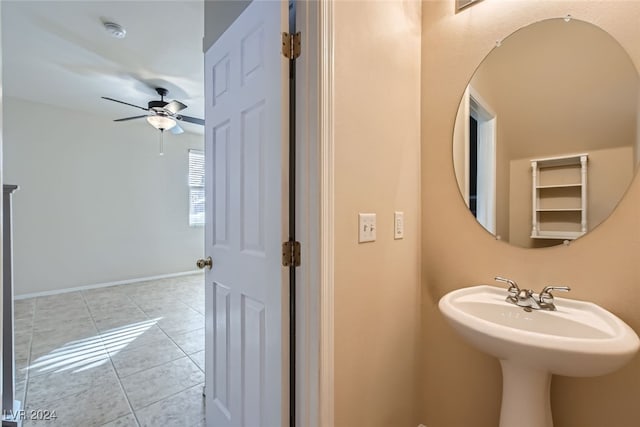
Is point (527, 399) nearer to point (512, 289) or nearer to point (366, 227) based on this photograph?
point (512, 289)

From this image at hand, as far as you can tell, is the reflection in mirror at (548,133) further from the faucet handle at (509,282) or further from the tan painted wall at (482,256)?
the faucet handle at (509,282)

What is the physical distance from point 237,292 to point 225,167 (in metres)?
0.59

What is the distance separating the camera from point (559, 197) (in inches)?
50.9

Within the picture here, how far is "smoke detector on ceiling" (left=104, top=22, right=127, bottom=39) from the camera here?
93.8 inches

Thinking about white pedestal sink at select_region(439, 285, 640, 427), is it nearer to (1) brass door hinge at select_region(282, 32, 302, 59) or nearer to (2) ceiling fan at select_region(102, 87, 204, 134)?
(1) brass door hinge at select_region(282, 32, 302, 59)

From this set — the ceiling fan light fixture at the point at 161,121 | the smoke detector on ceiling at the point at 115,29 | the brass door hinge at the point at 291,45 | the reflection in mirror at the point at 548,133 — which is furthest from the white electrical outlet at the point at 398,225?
the ceiling fan light fixture at the point at 161,121

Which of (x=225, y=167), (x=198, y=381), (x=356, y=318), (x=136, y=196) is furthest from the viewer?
(x=136, y=196)

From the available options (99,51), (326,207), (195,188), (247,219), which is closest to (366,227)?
(326,207)

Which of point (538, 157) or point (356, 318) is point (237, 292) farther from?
point (538, 157)

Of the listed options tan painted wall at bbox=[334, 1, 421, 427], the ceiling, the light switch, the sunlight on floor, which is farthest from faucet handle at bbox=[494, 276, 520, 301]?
the sunlight on floor

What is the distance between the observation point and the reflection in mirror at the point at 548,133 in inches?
46.3

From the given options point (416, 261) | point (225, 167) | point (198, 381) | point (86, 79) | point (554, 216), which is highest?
point (86, 79)

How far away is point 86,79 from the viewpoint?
3.28 metres

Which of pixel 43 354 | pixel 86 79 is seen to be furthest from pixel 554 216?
pixel 86 79
